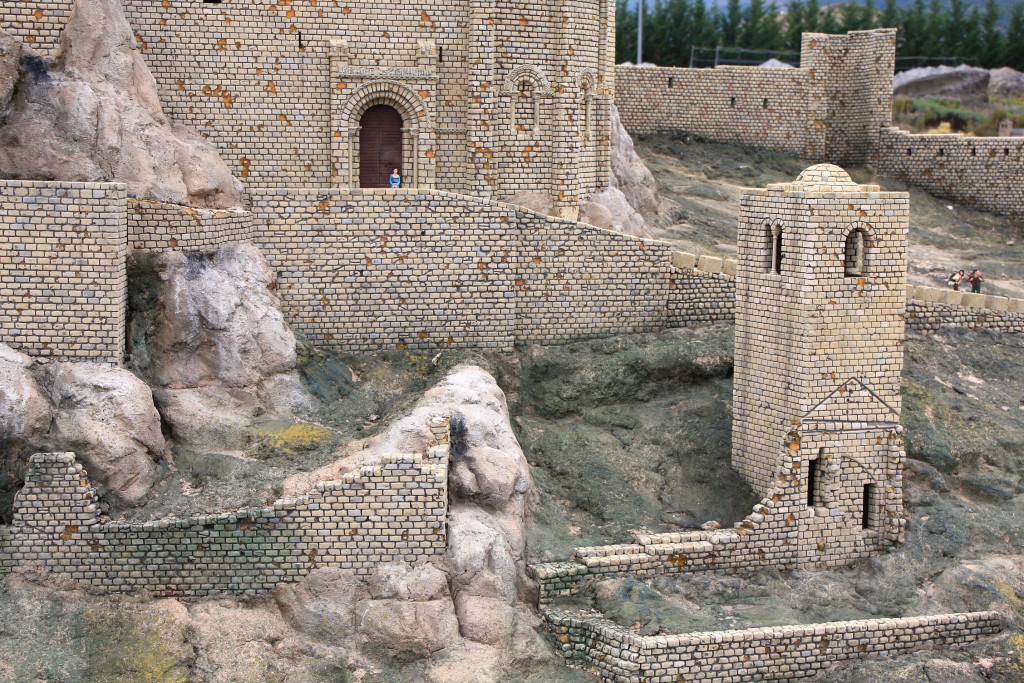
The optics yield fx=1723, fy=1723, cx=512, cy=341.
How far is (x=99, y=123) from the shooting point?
2738 centimetres

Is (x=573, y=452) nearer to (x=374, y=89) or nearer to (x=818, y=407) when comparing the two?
(x=818, y=407)

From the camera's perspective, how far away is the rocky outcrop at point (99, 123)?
2678cm


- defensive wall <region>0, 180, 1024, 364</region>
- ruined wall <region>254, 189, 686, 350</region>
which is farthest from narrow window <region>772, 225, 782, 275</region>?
ruined wall <region>254, 189, 686, 350</region>

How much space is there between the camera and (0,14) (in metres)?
28.3

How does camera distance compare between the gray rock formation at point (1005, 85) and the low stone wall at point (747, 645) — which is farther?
the gray rock formation at point (1005, 85)

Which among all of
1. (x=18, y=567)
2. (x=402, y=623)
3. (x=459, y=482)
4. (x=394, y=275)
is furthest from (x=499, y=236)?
(x=18, y=567)

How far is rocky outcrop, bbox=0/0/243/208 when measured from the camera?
26781mm

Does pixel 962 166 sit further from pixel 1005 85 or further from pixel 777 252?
pixel 777 252

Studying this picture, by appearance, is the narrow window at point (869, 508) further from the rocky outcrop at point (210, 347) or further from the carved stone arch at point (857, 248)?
the rocky outcrop at point (210, 347)

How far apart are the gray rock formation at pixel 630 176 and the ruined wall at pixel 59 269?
43.3 feet

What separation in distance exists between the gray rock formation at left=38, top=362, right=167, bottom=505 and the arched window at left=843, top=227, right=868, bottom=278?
10.5 meters

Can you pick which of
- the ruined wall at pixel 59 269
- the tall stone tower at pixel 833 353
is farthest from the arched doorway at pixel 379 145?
the tall stone tower at pixel 833 353

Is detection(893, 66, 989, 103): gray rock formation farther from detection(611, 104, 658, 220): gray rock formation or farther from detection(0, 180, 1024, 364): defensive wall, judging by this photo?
detection(0, 180, 1024, 364): defensive wall

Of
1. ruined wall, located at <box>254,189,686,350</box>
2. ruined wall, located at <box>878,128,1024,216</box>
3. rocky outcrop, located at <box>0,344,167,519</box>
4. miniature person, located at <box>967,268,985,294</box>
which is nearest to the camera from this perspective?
rocky outcrop, located at <box>0,344,167,519</box>
